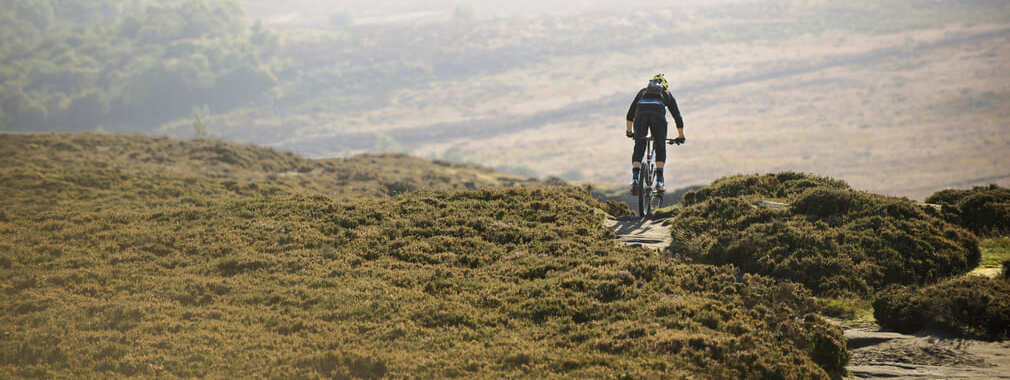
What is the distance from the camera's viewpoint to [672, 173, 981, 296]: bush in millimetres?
11414

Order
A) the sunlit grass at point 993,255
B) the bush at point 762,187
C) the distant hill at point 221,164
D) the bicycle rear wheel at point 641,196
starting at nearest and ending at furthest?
1. the sunlit grass at point 993,255
2. the bicycle rear wheel at point 641,196
3. the bush at point 762,187
4. the distant hill at point 221,164

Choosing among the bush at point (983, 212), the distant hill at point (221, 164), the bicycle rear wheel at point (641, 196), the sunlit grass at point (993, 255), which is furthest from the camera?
the distant hill at point (221, 164)

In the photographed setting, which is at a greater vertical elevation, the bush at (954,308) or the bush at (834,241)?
the bush at (834,241)

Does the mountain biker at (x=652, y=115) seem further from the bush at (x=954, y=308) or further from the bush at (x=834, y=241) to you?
the bush at (x=954, y=308)

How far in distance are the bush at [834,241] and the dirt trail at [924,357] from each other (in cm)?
183

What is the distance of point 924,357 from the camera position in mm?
8523

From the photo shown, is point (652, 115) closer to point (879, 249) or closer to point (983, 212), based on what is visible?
point (879, 249)

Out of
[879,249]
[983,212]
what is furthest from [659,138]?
[983,212]

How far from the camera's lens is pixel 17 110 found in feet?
611

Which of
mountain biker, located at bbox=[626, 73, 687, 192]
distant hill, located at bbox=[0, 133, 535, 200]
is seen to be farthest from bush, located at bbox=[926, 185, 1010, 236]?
distant hill, located at bbox=[0, 133, 535, 200]

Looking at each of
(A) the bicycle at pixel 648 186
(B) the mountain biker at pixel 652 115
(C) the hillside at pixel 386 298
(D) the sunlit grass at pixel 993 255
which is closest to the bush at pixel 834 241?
(D) the sunlit grass at pixel 993 255

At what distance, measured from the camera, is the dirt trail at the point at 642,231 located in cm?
1391

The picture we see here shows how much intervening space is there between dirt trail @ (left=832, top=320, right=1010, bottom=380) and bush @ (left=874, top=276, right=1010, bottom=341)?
0.25m

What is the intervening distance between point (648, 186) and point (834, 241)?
5035mm
